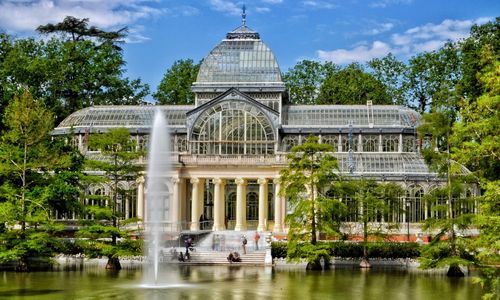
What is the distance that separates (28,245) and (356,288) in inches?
789

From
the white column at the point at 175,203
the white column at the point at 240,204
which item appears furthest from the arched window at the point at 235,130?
the white column at the point at 175,203

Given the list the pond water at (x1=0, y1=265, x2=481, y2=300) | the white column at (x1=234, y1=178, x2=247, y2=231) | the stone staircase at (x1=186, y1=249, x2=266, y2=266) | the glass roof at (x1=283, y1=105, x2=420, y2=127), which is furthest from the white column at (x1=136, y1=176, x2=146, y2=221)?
the pond water at (x1=0, y1=265, x2=481, y2=300)

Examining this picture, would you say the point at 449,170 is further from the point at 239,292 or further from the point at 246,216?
the point at 246,216

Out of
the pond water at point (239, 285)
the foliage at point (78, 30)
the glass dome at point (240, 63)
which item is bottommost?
the pond water at point (239, 285)

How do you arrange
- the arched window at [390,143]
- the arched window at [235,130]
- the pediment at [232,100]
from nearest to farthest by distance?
the pediment at [232,100] → the arched window at [235,130] → the arched window at [390,143]

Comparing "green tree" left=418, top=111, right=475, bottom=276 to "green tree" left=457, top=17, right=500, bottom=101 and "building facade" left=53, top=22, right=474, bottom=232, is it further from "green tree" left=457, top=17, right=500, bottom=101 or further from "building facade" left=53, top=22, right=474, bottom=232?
"green tree" left=457, top=17, right=500, bottom=101

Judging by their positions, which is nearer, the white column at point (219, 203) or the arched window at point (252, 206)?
the white column at point (219, 203)

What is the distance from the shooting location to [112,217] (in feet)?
176

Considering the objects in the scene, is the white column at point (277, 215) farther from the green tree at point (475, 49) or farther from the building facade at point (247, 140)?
the green tree at point (475, 49)

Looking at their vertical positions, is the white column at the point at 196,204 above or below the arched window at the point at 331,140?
below

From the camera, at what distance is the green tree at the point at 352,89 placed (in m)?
97.4

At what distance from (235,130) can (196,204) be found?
8002 millimetres

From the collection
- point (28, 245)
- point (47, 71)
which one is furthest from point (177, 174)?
point (47, 71)

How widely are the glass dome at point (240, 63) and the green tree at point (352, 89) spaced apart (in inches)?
928
